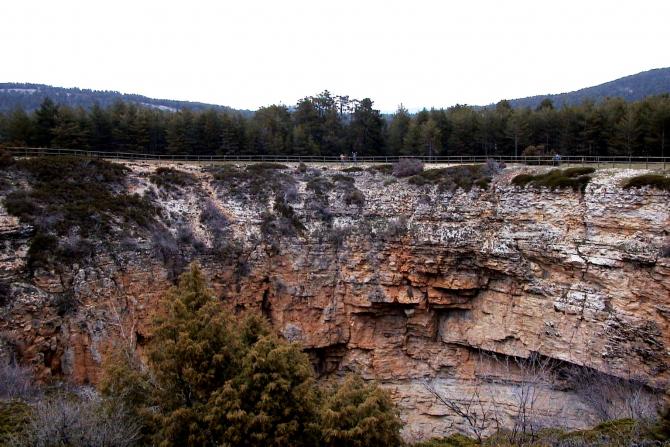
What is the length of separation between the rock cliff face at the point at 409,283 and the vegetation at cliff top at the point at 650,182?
0.60 m

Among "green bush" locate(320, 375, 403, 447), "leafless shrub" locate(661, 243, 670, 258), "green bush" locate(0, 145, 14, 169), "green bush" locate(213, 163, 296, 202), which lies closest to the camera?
"green bush" locate(320, 375, 403, 447)

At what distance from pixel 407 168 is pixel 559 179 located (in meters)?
12.3

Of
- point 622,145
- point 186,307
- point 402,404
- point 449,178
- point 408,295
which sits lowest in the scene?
point 402,404

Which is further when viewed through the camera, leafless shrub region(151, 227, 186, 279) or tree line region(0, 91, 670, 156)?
tree line region(0, 91, 670, 156)

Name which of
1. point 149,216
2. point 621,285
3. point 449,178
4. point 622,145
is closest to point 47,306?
point 149,216

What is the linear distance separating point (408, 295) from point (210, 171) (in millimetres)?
19948

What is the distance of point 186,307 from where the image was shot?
15703mm

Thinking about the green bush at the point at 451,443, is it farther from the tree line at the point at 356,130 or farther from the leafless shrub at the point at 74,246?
the tree line at the point at 356,130

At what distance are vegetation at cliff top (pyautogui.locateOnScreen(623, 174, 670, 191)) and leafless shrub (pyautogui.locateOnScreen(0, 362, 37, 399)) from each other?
32.8 meters

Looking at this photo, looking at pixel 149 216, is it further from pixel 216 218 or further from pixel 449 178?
pixel 449 178

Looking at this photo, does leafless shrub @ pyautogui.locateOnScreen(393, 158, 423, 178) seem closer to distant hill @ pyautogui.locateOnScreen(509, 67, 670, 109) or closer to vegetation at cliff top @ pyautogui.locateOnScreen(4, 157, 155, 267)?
vegetation at cliff top @ pyautogui.locateOnScreen(4, 157, 155, 267)

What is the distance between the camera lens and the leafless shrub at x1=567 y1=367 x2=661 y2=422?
2383 cm

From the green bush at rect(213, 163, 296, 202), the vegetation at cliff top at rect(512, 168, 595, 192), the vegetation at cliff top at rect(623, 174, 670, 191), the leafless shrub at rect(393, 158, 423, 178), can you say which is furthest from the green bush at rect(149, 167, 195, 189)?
the vegetation at cliff top at rect(623, 174, 670, 191)

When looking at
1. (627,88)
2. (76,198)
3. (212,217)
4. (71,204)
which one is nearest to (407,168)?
(212,217)
